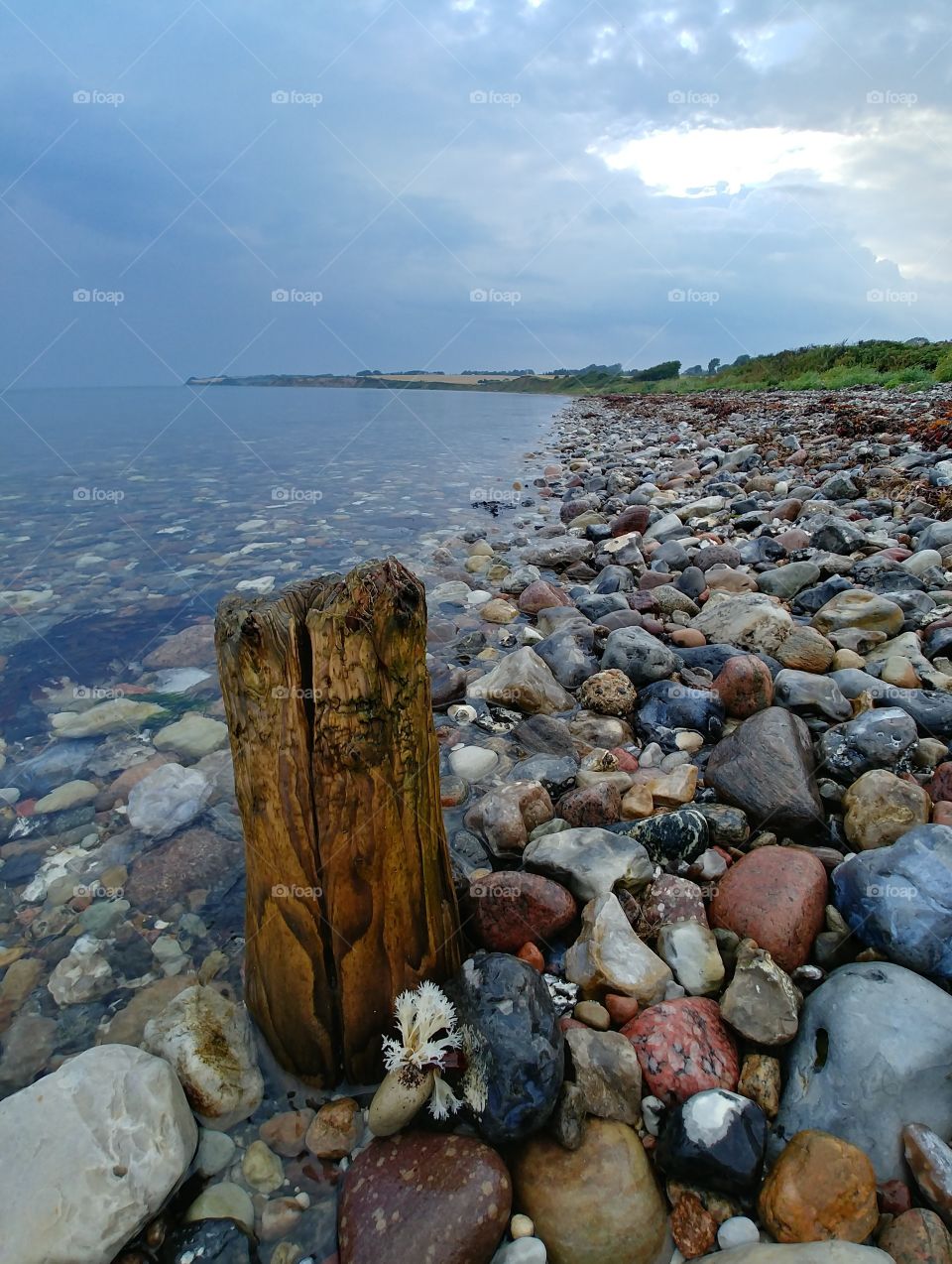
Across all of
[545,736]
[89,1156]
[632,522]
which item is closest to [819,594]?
[545,736]

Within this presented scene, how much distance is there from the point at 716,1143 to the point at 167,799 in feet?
10.9

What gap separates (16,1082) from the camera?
243 cm

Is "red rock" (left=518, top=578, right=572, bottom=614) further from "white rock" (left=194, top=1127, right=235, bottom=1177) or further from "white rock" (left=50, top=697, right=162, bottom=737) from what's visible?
"white rock" (left=194, top=1127, right=235, bottom=1177)

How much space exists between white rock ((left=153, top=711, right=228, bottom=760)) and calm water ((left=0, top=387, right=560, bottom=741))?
Answer: 3.77ft

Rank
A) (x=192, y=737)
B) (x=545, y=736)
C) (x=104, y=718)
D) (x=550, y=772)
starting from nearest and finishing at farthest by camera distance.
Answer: (x=550, y=772)
(x=545, y=736)
(x=192, y=737)
(x=104, y=718)

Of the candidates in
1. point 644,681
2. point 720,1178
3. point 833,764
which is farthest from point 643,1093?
point 644,681

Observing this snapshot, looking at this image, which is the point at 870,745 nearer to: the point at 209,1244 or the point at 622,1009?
the point at 622,1009

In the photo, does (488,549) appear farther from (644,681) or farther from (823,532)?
(644,681)

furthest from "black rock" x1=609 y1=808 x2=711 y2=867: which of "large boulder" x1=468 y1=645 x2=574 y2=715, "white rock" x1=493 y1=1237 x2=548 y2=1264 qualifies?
"large boulder" x1=468 y1=645 x2=574 y2=715

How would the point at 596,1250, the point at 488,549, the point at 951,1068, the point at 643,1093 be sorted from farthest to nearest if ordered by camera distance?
the point at 488,549 → the point at 643,1093 → the point at 951,1068 → the point at 596,1250

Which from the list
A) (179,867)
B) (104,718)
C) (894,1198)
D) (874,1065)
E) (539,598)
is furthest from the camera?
(539,598)

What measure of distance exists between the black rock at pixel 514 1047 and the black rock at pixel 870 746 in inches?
81.1

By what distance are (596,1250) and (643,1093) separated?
16.2 inches

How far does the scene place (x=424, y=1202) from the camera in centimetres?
184
